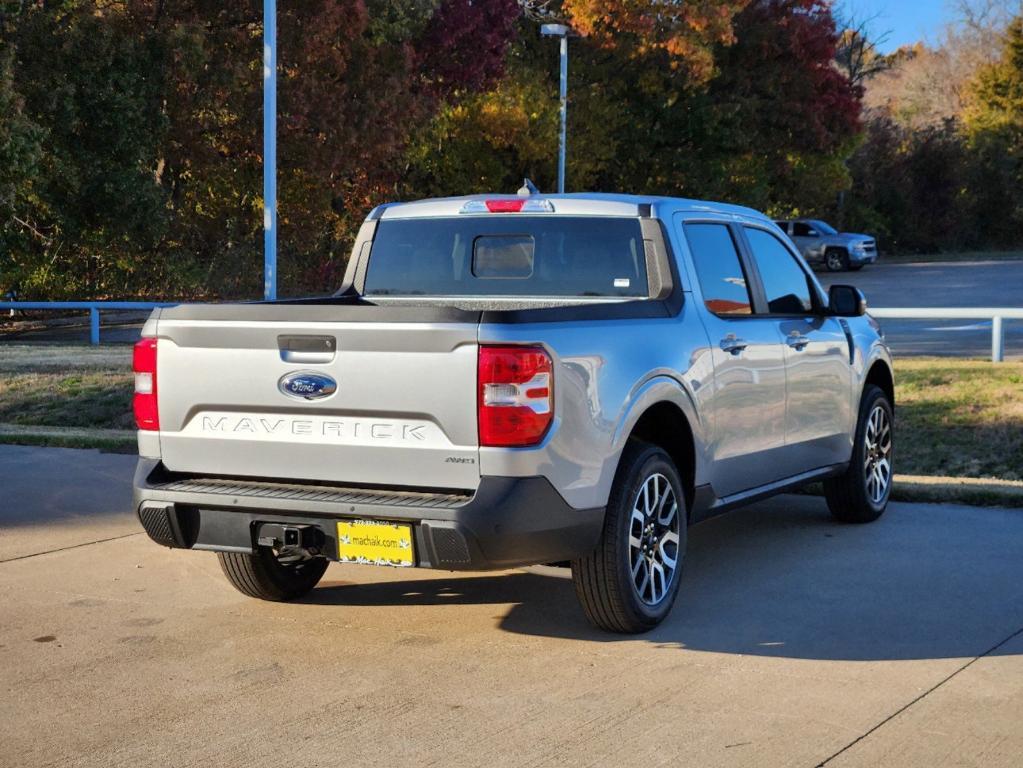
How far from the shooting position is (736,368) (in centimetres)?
731

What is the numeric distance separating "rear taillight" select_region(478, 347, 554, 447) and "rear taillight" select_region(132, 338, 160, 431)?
61.0 inches

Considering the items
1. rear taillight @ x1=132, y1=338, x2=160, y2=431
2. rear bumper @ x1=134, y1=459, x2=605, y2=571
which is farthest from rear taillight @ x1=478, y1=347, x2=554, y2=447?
rear taillight @ x1=132, y1=338, x2=160, y2=431

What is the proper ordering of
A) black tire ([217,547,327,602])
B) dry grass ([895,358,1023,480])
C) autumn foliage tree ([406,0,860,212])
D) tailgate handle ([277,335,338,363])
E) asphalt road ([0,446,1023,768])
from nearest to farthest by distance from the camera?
asphalt road ([0,446,1023,768]) → tailgate handle ([277,335,338,363]) → black tire ([217,547,327,602]) → dry grass ([895,358,1023,480]) → autumn foliage tree ([406,0,860,212])

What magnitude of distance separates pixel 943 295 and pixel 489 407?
3195 centimetres

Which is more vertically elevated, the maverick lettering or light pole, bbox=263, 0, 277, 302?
light pole, bbox=263, 0, 277, 302

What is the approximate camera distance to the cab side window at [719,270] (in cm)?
732

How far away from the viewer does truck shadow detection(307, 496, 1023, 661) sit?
6.32m

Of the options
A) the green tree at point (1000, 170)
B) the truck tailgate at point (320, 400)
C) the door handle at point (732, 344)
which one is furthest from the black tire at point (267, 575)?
the green tree at point (1000, 170)

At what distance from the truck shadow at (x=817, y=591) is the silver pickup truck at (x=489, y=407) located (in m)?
0.34

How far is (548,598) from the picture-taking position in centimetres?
711

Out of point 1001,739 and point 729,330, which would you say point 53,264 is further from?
point 1001,739

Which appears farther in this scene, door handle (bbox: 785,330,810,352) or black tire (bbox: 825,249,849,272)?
black tire (bbox: 825,249,849,272)

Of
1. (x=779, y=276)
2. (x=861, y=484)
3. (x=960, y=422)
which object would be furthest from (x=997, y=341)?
(x=779, y=276)

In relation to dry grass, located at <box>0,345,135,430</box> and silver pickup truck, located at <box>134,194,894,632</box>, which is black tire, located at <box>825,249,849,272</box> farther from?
silver pickup truck, located at <box>134,194,894,632</box>
